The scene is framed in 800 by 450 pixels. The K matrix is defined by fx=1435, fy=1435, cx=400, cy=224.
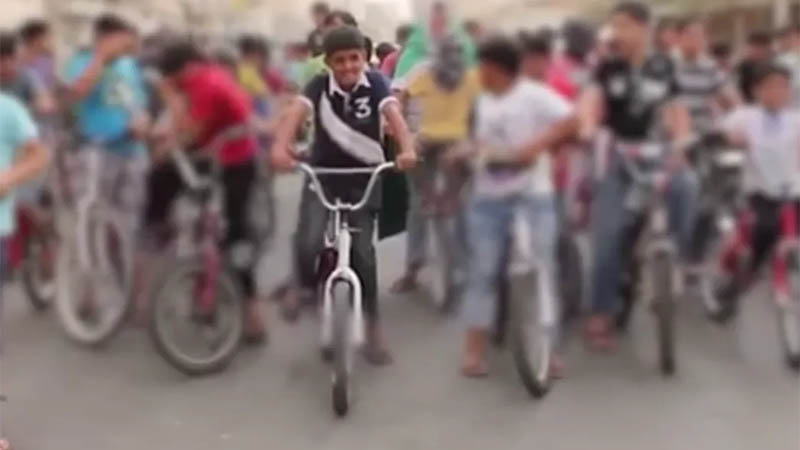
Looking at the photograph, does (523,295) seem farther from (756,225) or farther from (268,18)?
(268,18)

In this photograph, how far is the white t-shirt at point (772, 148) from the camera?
5254 mm

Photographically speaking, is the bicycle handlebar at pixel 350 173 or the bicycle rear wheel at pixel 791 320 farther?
the bicycle rear wheel at pixel 791 320

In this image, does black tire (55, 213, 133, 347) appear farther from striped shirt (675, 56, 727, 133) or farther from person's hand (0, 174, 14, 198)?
striped shirt (675, 56, 727, 133)

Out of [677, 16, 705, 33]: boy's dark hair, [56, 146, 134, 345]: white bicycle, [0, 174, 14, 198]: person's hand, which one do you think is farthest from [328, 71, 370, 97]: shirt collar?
[677, 16, 705, 33]: boy's dark hair

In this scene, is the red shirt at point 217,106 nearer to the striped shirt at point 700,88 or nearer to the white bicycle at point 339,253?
the striped shirt at point 700,88

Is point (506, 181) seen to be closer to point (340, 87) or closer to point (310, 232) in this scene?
point (310, 232)

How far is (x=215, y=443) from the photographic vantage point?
14.1 feet

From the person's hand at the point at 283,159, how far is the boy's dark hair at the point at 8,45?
10.8ft

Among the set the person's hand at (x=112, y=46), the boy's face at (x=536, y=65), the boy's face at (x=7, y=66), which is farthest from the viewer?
the boy's face at (x=7, y=66)

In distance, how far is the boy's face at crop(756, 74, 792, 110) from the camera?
5.25 metres

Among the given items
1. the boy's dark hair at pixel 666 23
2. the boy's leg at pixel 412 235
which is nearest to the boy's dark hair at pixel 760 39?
the boy's dark hair at pixel 666 23

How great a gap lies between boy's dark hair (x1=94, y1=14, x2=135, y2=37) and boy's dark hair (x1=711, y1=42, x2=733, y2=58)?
3481mm

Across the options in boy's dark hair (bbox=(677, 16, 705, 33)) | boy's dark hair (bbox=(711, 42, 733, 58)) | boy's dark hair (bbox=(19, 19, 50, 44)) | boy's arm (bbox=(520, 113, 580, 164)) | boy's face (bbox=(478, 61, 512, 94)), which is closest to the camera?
boy's face (bbox=(478, 61, 512, 94))

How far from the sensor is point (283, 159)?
58.2 inches
